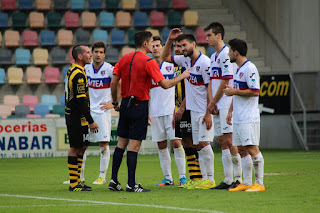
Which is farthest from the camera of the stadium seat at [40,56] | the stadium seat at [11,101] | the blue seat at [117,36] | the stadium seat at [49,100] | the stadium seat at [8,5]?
the stadium seat at [8,5]

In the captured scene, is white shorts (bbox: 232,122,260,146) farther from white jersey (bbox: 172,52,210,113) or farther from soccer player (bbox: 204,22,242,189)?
white jersey (bbox: 172,52,210,113)

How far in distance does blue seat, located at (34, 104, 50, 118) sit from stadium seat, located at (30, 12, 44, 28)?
4071mm

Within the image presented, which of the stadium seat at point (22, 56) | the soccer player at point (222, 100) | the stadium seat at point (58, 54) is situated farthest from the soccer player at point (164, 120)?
the stadium seat at point (22, 56)

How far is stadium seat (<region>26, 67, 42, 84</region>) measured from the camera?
2191cm

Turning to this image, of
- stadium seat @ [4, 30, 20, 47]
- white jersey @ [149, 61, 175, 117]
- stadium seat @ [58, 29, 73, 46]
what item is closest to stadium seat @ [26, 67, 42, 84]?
stadium seat @ [4, 30, 20, 47]

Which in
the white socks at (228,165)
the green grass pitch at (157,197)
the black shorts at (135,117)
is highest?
the black shorts at (135,117)

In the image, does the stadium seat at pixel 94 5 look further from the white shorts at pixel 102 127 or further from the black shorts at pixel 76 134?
the black shorts at pixel 76 134

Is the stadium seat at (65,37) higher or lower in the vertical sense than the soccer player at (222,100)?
higher

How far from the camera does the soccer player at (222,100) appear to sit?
829 centimetres

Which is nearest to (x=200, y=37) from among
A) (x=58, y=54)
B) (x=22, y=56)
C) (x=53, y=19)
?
(x=58, y=54)

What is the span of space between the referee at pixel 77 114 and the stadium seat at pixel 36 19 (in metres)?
14.9

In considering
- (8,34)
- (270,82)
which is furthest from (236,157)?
(8,34)

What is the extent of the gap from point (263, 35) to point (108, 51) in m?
6.50

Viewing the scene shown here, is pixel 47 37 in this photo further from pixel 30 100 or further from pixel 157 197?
pixel 157 197
